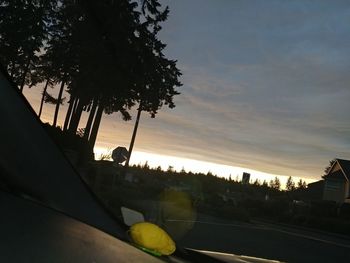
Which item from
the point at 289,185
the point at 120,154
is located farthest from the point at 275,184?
the point at 120,154

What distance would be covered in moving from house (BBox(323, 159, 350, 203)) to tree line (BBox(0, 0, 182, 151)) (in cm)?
4281

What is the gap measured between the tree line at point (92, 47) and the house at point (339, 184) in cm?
4281

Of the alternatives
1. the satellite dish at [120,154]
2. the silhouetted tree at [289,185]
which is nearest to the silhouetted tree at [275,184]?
the silhouetted tree at [289,185]

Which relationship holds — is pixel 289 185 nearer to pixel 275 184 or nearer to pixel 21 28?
pixel 275 184

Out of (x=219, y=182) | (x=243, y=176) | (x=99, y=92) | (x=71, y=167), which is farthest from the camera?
(x=219, y=182)

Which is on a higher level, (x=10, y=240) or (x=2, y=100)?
(x=2, y=100)

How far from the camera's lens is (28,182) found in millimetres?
1950

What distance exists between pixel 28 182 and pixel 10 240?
0.42 m

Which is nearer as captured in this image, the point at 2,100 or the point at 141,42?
the point at 2,100

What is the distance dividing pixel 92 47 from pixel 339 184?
5573 cm

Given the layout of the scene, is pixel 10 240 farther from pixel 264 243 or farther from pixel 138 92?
pixel 264 243

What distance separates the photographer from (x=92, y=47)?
6.91m

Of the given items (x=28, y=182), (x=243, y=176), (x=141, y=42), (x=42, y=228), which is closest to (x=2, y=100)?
(x=28, y=182)

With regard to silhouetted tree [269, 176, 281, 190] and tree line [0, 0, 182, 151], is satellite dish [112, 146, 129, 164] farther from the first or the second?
silhouetted tree [269, 176, 281, 190]
